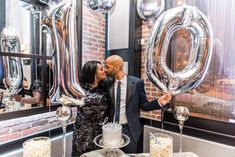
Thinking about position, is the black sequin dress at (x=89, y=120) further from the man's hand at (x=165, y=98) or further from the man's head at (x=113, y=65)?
the man's hand at (x=165, y=98)

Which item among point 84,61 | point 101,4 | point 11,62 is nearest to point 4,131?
point 11,62

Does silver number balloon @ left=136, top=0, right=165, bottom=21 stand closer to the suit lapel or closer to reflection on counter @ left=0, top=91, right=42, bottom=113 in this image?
the suit lapel

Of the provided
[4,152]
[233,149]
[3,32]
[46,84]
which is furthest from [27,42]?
[233,149]

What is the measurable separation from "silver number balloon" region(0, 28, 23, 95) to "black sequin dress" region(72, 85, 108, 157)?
816mm

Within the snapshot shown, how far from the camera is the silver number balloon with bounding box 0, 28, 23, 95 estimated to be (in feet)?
6.75

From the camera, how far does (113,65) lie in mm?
1952

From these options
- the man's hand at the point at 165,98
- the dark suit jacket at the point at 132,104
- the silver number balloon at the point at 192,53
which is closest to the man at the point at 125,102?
the dark suit jacket at the point at 132,104

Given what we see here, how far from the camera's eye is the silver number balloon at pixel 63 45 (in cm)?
143

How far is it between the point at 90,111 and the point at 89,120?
0.30 ft

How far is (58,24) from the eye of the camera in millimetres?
1430

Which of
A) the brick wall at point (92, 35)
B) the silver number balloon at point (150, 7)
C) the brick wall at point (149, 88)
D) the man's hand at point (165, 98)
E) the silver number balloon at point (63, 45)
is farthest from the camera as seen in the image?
the brick wall at point (92, 35)

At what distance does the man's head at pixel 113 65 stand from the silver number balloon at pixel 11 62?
97 centimetres

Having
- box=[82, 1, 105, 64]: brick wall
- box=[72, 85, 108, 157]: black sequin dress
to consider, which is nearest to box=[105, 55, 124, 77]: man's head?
box=[72, 85, 108, 157]: black sequin dress

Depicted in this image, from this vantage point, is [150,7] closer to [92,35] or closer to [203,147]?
[92,35]
